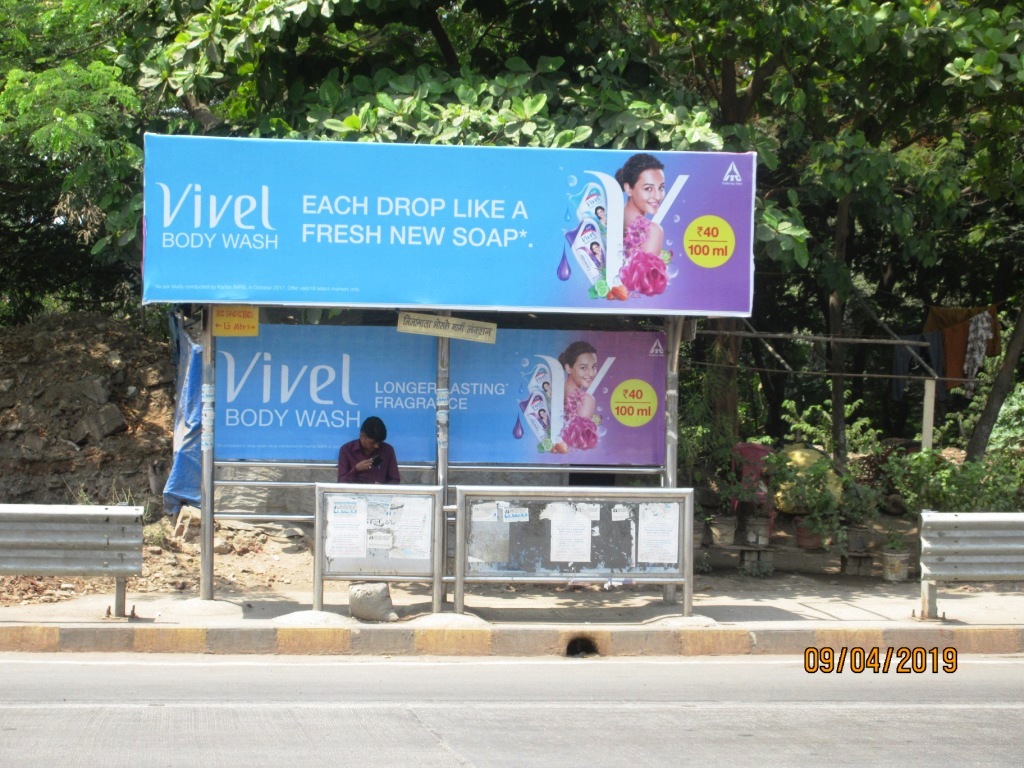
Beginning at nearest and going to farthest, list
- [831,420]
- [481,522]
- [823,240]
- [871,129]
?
[481,522] < [871,129] < [831,420] < [823,240]

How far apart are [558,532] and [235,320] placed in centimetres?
312

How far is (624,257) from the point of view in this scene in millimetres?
8477

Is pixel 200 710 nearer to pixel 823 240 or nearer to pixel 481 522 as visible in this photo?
pixel 481 522

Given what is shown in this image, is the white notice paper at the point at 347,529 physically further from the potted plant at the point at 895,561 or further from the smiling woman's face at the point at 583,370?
the potted plant at the point at 895,561

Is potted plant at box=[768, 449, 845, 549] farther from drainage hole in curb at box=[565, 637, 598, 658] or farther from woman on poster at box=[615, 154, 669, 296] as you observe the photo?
drainage hole in curb at box=[565, 637, 598, 658]

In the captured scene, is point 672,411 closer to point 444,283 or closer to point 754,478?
point 754,478

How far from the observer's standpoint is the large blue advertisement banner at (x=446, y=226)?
26.5 feet

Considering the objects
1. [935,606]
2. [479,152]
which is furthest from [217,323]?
[935,606]

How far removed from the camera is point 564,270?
8.43m

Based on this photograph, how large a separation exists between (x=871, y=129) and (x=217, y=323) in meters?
8.11

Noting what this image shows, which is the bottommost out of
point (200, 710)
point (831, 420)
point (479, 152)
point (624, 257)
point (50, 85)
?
point (200, 710)

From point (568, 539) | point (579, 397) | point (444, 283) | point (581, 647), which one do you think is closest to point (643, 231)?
point (579, 397)

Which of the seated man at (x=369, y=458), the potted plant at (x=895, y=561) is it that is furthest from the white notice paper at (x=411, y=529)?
the potted plant at (x=895, y=561)

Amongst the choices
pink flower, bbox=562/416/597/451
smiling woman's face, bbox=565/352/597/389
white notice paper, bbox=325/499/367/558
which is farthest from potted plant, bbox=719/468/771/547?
white notice paper, bbox=325/499/367/558
